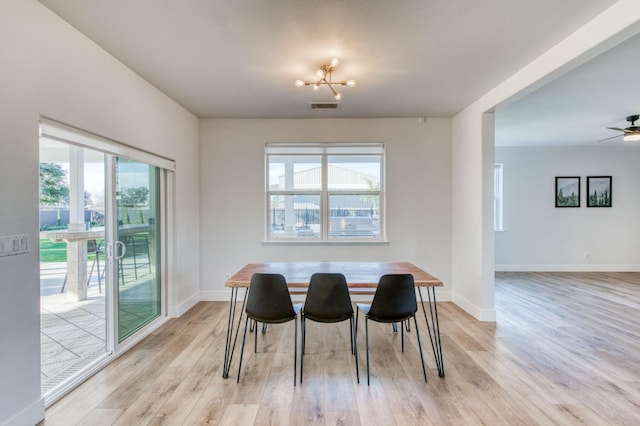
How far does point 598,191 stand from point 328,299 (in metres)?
7.16

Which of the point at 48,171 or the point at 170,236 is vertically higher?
the point at 48,171

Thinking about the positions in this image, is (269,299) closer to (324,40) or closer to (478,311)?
(324,40)

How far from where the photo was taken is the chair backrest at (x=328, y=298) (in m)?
2.19

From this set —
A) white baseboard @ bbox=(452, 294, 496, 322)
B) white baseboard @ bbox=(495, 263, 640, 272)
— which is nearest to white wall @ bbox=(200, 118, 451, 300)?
white baseboard @ bbox=(452, 294, 496, 322)

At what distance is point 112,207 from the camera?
263 centimetres

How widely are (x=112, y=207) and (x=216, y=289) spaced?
205 centimetres

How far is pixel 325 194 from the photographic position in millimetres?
4332

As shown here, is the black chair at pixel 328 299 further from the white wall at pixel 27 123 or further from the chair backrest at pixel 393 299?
the white wall at pixel 27 123

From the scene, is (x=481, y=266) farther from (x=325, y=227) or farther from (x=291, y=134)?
(x=291, y=134)

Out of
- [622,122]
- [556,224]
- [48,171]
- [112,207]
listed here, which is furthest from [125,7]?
[556,224]

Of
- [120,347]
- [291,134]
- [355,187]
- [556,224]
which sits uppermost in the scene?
[291,134]

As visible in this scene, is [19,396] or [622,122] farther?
[622,122]

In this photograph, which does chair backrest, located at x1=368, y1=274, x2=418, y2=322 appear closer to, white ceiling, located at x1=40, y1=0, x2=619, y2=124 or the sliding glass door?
white ceiling, located at x1=40, y1=0, x2=619, y2=124

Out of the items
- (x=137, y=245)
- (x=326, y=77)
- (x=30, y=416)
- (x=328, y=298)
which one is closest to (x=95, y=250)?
(x=137, y=245)
